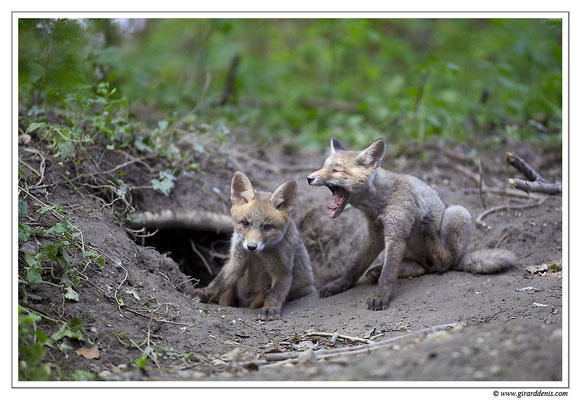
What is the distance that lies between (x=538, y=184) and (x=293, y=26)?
44.3 ft

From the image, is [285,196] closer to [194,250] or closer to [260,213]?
[260,213]

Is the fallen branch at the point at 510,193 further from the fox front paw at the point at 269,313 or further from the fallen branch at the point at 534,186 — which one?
the fox front paw at the point at 269,313

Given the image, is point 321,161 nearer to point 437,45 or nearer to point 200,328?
point 200,328

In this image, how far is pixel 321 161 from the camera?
31.4 feet

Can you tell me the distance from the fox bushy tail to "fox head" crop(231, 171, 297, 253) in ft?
7.03

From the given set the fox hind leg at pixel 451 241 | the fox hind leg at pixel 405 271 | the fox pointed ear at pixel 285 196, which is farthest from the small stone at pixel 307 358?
the fox hind leg at pixel 451 241

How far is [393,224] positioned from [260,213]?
147 cm

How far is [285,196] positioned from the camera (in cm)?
632

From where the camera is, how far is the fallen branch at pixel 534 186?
517cm

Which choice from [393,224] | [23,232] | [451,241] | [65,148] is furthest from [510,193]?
[23,232]

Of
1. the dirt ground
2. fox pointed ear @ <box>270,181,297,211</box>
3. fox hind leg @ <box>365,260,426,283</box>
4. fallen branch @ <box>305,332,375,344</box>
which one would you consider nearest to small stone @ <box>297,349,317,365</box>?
the dirt ground

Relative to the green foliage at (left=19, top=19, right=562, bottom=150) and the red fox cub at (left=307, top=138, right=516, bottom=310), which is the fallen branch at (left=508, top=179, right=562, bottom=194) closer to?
the red fox cub at (left=307, top=138, right=516, bottom=310)
